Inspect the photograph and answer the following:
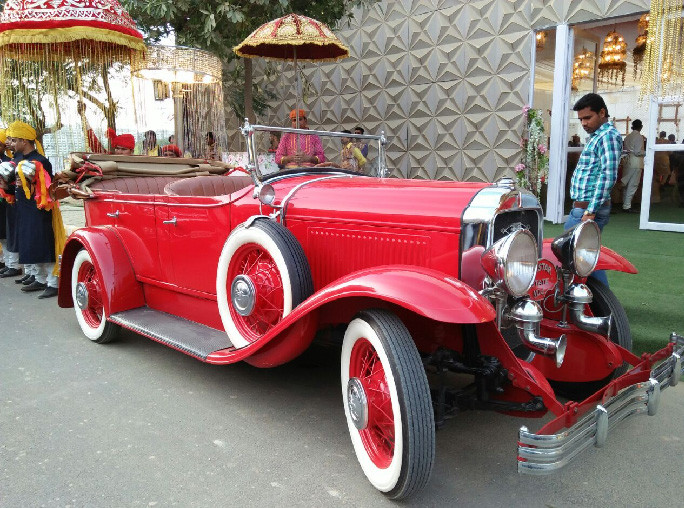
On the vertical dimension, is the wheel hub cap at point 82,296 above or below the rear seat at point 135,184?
below

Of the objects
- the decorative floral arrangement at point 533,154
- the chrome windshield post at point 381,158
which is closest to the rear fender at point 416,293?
the chrome windshield post at point 381,158

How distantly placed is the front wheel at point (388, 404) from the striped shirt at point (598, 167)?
7.02 ft

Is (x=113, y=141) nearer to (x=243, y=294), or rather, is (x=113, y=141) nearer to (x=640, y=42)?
(x=243, y=294)

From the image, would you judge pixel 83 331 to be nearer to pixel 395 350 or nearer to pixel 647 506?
pixel 395 350

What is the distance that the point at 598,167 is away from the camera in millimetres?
3504

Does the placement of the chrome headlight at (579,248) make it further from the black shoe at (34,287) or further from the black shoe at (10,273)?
the black shoe at (10,273)

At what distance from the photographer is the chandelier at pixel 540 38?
26.2ft

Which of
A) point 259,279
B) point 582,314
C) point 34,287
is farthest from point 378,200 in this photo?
point 34,287

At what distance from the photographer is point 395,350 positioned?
1.94 meters

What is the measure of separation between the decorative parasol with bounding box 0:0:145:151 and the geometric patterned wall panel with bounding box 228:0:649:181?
5127 millimetres

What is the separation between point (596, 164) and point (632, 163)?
20.4 feet

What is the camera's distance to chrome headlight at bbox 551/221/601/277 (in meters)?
2.38

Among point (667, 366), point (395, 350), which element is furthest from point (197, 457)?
point (667, 366)

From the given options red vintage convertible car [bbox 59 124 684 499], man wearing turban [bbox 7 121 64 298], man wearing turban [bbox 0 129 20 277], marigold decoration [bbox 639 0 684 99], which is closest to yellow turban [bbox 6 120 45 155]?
man wearing turban [bbox 7 121 64 298]
